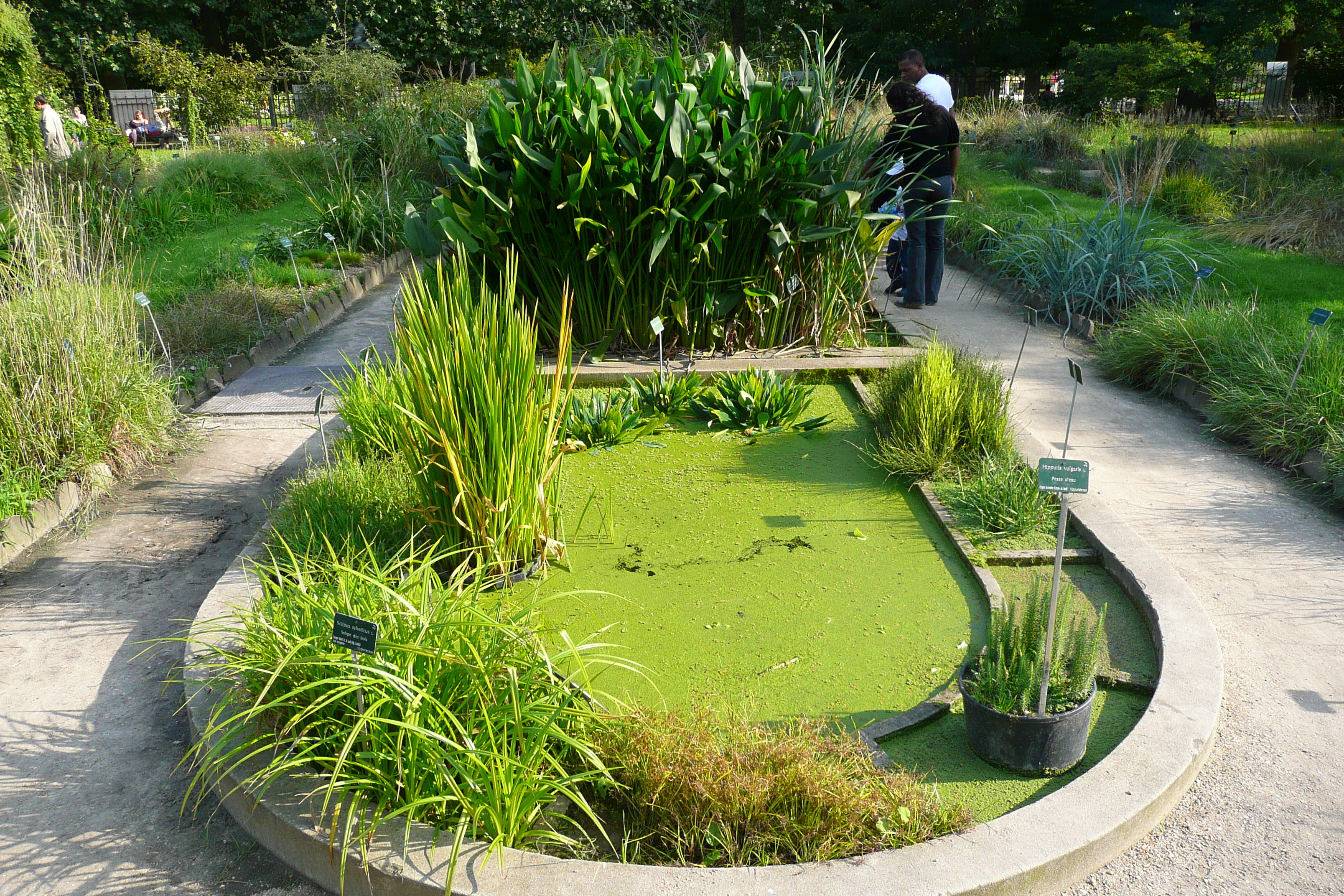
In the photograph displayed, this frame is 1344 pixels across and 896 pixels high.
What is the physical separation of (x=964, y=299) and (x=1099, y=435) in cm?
303

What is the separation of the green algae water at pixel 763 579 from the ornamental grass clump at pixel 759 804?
357 mm

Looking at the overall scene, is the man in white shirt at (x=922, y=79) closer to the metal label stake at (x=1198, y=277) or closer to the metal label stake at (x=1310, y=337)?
the metal label stake at (x=1198, y=277)

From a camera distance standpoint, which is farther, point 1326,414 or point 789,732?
point 1326,414

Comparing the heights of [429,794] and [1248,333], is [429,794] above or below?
below

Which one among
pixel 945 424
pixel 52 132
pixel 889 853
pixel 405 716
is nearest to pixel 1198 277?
pixel 945 424

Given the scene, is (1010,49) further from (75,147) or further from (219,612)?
(219,612)

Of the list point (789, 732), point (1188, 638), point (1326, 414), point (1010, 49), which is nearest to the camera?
point (789, 732)

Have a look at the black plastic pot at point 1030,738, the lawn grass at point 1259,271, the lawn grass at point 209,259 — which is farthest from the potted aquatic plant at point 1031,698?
the lawn grass at point 209,259

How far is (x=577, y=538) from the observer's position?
3.73 meters

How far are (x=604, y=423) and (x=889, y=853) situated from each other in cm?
282

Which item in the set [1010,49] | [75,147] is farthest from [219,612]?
[1010,49]

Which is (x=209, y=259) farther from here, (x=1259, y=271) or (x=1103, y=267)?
(x=1259, y=271)

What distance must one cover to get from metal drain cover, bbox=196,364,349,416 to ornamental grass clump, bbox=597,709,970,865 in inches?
141

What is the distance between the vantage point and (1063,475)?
2393 millimetres
